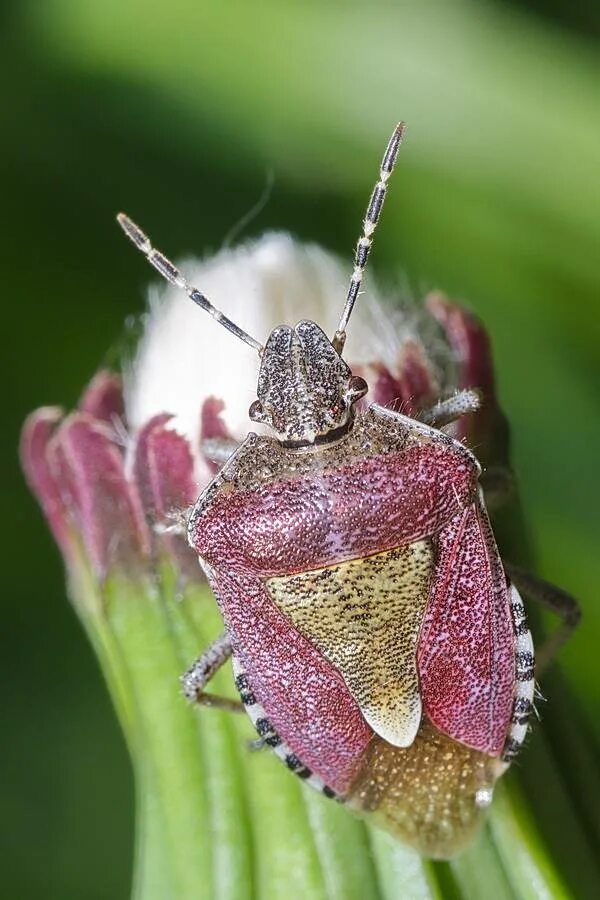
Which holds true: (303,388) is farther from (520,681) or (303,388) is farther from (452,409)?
(520,681)

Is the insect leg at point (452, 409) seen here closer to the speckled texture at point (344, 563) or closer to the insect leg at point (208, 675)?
the speckled texture at point (344, 563)

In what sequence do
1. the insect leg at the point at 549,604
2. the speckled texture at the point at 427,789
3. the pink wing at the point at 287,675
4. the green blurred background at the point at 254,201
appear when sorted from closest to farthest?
the speckled texture at the point at 427,789 < the pink wing at the point at 287,675 < the insect leg at the point at 549,604 < the green blurred background at the point at 254,201

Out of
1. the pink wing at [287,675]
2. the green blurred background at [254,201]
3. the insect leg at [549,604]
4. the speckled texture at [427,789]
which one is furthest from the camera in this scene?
the green blurred background at [254,201]

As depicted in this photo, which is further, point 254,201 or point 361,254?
point 254,201

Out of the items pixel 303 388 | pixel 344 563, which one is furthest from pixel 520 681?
pixel 303 388

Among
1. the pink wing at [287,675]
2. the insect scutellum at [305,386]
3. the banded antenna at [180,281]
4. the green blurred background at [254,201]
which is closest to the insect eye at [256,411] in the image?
the insect scutellum at [305,386]

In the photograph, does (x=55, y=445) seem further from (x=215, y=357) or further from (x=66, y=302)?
(x=66, y=302)
